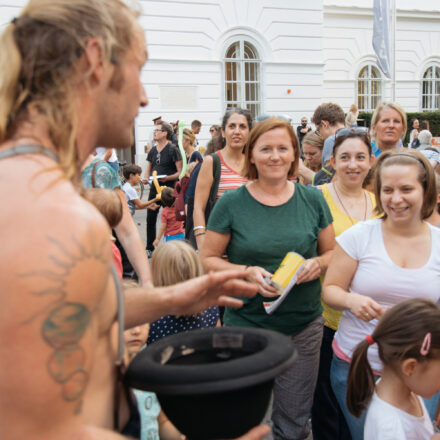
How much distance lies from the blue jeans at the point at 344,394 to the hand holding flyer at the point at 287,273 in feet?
1.51

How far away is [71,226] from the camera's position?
102 centimetres

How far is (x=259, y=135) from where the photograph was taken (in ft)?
10.1

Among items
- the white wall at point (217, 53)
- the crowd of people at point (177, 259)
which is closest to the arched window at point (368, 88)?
the white wall at point (217, 53)

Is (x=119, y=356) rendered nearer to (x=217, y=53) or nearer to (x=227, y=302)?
(x=227, y=302)

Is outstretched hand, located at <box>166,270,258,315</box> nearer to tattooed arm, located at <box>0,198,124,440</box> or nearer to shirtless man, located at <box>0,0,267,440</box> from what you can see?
shirtless man, located at <box>0,0,267,440</box>

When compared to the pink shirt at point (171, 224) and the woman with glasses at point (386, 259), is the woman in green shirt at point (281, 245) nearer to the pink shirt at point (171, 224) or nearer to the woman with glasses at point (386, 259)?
the woman with glasses at point (386, 259)

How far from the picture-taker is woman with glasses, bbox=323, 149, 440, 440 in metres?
2.42

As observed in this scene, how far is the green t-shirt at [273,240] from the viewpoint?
2.82 m

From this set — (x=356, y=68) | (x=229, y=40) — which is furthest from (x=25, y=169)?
(x=356, y=68)

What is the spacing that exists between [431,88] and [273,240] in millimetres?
24320

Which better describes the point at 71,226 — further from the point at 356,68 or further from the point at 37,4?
the point at 356,68

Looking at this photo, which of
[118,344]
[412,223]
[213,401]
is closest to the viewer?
[213,401]

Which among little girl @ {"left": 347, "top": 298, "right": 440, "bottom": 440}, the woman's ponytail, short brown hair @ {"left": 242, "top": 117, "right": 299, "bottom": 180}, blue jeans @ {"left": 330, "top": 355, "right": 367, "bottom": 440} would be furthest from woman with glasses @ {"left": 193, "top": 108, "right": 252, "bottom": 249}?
little girl @ {"left": 347, "top": 298, "right": 440, "bottom": 440}

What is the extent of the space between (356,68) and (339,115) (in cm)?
1878
